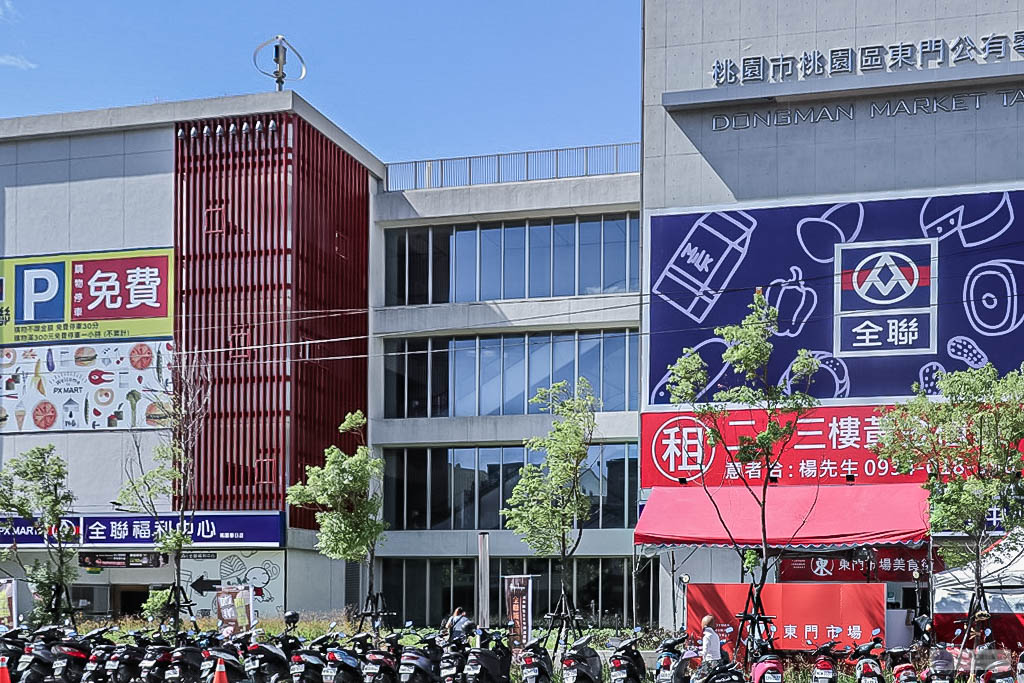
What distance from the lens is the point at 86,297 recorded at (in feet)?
134

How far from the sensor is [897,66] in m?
31.8

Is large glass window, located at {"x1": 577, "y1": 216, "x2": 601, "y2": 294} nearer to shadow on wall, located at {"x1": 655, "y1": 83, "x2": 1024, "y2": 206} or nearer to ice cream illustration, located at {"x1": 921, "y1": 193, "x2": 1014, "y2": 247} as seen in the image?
shadow on wall, located at {"x1": 655, "y1": 83, "x2": 1024, "y2": 206}

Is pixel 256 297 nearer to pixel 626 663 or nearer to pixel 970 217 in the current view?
pixel 970 217

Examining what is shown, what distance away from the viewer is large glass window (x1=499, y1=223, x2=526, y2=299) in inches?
1674

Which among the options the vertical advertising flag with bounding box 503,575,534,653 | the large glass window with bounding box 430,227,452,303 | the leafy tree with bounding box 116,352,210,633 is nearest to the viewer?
the vertical advertising flag with bounding box 503,575,534,653

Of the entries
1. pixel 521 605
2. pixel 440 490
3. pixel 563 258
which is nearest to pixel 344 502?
pixel 440 490

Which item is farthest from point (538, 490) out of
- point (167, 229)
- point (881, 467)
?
point (167, 229)

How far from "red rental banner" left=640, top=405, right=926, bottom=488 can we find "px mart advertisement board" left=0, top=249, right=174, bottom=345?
15.7 metres

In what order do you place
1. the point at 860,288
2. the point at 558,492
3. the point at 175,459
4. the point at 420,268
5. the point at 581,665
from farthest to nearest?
the point at 420,268 → the point at 175,459 → the point at 558,492 → the point at 860,288 → the point at 581,665

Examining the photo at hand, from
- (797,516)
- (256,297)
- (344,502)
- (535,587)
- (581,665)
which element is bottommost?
(535,587)

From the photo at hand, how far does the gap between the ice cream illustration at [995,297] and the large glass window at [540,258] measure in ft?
47.2

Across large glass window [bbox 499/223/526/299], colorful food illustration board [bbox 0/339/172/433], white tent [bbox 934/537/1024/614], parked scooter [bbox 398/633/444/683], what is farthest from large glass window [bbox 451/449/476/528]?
parked scooter [bbox 398/633/444/683]

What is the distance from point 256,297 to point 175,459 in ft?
17.2

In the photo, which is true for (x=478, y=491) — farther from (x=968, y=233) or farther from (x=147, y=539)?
(x=968, y=233)
